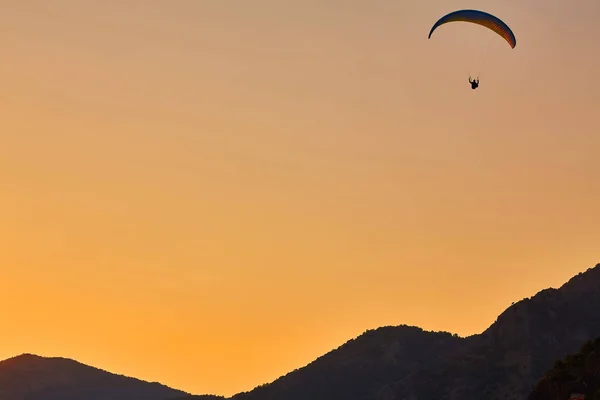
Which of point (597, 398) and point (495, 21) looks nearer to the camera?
point (495, 21)

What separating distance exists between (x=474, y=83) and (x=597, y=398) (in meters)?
43.8

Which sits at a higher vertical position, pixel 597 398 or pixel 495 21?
pixel 495 21

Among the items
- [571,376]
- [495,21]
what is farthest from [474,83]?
[571,376]

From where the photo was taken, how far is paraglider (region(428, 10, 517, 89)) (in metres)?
152

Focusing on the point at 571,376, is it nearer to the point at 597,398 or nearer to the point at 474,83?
the point at 597,398

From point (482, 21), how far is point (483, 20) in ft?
0.59

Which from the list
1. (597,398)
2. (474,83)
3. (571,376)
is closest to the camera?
(474,83)

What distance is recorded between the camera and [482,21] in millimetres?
153250

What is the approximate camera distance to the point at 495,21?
499ft

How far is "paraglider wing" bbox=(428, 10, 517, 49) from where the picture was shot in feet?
498

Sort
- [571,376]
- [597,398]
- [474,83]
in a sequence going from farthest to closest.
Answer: [571,376] → [597,398] → [474,83]

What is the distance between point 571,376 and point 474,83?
216 feet

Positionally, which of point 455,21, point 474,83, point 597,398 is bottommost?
point 597,398

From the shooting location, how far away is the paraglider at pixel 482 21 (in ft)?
498
